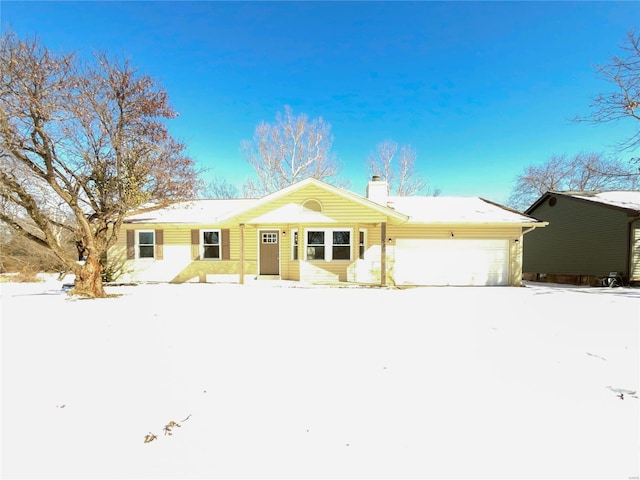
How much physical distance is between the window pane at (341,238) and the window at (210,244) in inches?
210

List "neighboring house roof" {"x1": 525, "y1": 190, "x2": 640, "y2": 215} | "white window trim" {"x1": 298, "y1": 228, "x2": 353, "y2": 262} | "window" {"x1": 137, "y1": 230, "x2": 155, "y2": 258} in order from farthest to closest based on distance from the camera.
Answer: "neighboring house roof" {"x1": 525, "y1": 190, "x2": 640, "y2": 215}, "window" {"x1": 137, "y1": 230, "x2": 155, "y2": 258}, "white window trim" {"x1": 298, "y1": 228, "x2": 353, "y2": 262}

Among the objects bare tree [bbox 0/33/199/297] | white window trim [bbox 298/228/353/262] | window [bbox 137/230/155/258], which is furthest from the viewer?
window [bbox 137/230/155/258]

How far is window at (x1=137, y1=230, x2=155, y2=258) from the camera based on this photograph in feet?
40.0

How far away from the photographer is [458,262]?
462 inches

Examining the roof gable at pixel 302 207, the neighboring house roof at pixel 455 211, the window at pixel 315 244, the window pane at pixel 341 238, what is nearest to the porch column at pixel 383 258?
the roof gable at pixel 302 207

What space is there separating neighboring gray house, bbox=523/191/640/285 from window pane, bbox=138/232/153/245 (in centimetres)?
2124

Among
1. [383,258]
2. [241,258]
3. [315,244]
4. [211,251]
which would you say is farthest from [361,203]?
[211,251]

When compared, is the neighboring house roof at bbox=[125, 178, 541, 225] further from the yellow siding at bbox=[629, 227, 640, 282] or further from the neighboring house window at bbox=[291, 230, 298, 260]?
the yellow siding at bbox=[629, 227, 640, 282]

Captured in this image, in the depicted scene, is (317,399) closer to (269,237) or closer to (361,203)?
(361,203)

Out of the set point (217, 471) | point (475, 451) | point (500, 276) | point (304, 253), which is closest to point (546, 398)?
point (475, 451)

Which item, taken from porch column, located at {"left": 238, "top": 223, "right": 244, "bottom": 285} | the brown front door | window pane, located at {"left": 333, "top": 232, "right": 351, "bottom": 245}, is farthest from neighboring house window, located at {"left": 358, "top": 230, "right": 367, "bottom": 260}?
porch column, located at {"left": 238, "top": 223, "right": 244, "bottom": 285}

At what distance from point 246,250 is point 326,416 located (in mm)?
10316

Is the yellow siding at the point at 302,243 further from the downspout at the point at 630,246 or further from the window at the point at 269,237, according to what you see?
the downspout at the point at 630,246

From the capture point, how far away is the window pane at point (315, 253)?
37.5ft
